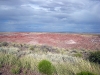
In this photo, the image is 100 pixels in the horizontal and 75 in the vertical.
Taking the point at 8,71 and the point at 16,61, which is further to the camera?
the point at 16,61

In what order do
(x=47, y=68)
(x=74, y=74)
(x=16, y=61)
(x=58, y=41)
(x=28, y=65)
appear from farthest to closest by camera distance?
1. (x=58, y=41)
2. (x=16, y=61)
3. (x=28, y=65)
4. (x=47, y=68)
5. (x=74, y=74)

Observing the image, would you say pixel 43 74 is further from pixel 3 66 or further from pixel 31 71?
pixel 3 66

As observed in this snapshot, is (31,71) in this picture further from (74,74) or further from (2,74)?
(74,74)

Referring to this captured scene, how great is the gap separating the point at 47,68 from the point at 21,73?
Result: 147 cm

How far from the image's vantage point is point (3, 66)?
32.9ft

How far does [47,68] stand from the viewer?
8.88 m

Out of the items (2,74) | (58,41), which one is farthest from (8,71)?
(58,41)

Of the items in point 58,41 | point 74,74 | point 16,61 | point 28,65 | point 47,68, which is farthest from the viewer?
point 58,41

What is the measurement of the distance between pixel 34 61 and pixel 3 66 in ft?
6.40

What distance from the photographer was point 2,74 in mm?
8781

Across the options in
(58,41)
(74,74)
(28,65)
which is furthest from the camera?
(58,41)

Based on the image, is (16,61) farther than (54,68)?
Yes

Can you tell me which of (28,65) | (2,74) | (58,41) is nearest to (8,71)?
(2,74)

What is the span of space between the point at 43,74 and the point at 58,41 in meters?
30.8
